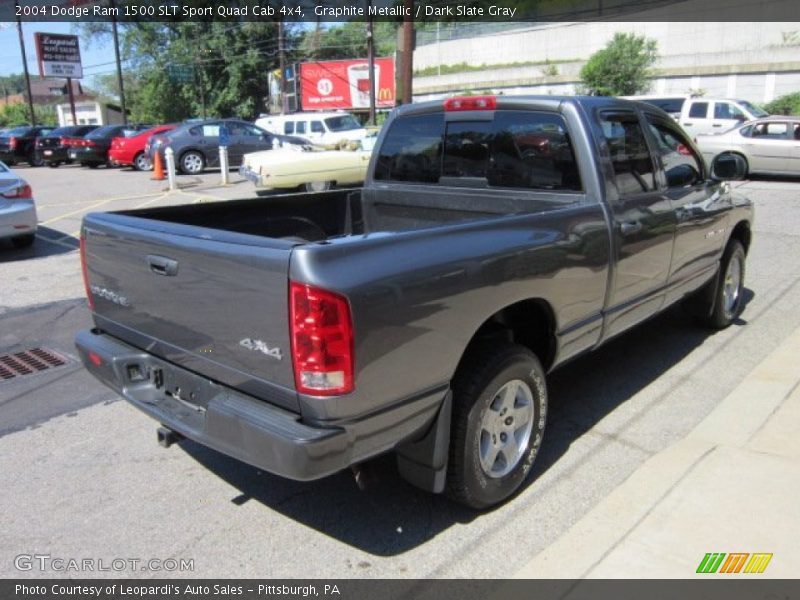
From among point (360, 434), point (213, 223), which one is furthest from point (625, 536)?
point (213, 223)

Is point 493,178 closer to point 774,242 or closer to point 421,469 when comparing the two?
point 421,469

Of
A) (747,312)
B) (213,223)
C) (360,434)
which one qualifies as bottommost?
(747,312)

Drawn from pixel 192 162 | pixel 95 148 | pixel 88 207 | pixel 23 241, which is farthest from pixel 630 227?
pixel 95 148

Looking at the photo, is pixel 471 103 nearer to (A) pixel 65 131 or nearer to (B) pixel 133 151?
(B) pixel 133 151

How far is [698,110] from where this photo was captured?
20.1 meters

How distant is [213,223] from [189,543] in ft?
6.33

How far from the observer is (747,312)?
6.40 meters

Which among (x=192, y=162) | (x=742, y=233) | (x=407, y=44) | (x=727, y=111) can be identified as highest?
(x=407, y=44)

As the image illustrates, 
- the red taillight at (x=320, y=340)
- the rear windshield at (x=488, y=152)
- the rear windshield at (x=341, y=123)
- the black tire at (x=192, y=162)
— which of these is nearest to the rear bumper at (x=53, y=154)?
the black tire at (x=192, y=162)

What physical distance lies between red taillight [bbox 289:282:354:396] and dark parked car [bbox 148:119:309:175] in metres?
18.2

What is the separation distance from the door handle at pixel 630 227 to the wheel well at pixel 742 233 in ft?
7.00

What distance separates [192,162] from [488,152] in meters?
17.5

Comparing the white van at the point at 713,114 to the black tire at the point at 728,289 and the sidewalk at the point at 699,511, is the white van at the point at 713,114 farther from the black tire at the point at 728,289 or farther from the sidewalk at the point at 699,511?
the sidewalk at the point at 699,511

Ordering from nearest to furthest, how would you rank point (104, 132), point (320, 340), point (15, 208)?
point (320, 340) < point (15, 208) < point (104, 132)
